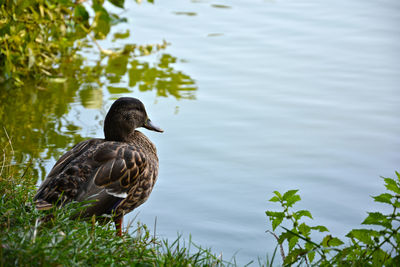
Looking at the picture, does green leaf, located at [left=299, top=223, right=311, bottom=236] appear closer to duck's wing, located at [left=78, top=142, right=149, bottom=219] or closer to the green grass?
the green grass

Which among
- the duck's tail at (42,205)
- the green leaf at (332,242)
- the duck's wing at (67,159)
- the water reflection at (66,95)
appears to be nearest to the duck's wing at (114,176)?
the duck's wing at (67,159)

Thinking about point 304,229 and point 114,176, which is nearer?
point 304,229

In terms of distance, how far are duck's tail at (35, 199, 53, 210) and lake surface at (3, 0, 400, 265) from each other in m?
1.27

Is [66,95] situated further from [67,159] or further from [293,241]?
[293,241]

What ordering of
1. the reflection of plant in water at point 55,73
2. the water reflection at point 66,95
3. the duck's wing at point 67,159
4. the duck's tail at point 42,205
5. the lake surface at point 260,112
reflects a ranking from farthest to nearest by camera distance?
the reflection of plant in water at point 55,73
the water reflection at point 66,95
the lake surface at point 260,112
the duck's wing at point 67,159
the duck's tail at point 42,205

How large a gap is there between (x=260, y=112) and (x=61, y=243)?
4.36 meters

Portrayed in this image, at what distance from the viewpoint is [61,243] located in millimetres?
3410

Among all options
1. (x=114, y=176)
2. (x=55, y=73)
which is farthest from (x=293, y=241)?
(x=55, y=73)

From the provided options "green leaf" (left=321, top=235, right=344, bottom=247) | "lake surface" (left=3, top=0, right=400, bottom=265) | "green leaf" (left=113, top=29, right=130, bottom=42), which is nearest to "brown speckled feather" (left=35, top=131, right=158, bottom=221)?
"lake surface" (left=3, top=0, right=400, bottom=265)

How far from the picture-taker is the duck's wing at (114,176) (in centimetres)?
430

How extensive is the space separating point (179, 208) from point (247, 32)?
480 cm

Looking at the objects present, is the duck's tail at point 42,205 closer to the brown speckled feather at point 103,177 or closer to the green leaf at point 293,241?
the brown speckled feather at point 103,177

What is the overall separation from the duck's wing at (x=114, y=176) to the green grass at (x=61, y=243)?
17 cm

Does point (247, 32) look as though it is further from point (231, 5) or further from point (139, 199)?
point (139, 199)
